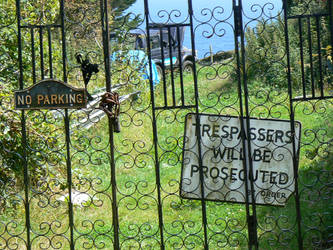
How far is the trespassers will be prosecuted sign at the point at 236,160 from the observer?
4062 millimetres

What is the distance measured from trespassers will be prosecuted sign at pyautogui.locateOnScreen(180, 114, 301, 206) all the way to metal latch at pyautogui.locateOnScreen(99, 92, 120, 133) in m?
0.58

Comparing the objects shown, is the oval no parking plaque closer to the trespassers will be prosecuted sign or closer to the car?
the car

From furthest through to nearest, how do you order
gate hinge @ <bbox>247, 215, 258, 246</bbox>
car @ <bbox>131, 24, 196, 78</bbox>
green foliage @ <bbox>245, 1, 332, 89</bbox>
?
green foliage @ <bbox>245, 1, 332, 89</bbox> → gate hinge @ <bbox>247, 215, 258, 246</bbox> → car @ <bbox>131, 24, 196, 78</bbox>

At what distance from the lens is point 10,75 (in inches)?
225

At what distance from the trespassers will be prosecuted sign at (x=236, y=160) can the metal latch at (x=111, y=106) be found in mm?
Answer: 576

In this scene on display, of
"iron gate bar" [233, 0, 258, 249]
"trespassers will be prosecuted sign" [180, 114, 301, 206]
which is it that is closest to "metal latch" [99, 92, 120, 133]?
"trespassers will be prosecuted sign" [180, 114, 301, 206]

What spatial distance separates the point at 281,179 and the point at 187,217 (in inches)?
71.6

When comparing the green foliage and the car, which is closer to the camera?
the car

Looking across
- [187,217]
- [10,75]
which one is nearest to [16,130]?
[10,75]

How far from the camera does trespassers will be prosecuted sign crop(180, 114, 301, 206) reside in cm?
406

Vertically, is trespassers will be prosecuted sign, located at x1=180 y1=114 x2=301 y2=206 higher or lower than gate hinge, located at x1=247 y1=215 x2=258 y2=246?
higher

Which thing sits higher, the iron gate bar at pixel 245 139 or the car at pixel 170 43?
the car at pixel 170 43

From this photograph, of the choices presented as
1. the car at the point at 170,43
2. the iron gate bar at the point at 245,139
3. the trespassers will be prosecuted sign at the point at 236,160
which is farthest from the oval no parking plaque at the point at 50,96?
the iron gate bar at the point at 245,139

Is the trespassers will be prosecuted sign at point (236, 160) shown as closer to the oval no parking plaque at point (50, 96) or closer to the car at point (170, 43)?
the car at point (170, 43)
